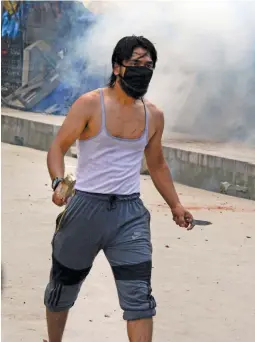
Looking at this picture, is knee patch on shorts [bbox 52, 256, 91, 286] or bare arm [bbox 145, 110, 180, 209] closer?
knee patch on shorts [bbox 52, 256, 91, 286]

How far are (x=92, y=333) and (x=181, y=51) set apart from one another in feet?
28.0

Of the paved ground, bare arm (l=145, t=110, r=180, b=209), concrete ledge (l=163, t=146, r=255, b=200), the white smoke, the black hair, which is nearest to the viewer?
the black hair

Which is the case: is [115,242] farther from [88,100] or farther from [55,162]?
[88,100]

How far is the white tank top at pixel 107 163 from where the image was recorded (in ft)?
11.3

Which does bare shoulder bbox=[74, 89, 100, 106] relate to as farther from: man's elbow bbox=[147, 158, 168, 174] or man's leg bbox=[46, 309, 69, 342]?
man's leg bbox=[46, 309, 69, 342]

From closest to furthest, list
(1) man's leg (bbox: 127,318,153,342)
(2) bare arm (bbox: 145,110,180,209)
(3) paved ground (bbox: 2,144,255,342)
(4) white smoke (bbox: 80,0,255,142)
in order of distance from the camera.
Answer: (1) man's leg (bbox: 127,318,153,342) < (2) bare arm (bbox: 145,110,180,209) < (3) paved ground (bbox: 2,144,255,342) < (4) white smoke (bbox: 80,0,255,142)

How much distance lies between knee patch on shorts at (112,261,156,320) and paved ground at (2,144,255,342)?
804 millimetres

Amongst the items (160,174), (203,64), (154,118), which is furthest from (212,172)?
(154,118)

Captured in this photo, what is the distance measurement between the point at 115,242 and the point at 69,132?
49cm

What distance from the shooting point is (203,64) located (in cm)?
1217

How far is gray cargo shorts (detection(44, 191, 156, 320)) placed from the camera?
340cm

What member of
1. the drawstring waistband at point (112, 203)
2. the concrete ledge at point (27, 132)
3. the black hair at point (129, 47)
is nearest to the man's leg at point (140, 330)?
the drawstring waistband at point (112, 203)

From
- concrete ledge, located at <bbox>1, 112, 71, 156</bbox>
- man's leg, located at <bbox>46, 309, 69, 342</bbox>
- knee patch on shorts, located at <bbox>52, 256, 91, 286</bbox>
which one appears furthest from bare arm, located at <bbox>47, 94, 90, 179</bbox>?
concrete ledge, located at <bbox>1, 112, 71, 156</bbox>

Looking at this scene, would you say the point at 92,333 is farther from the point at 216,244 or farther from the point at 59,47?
the point at 59,47
